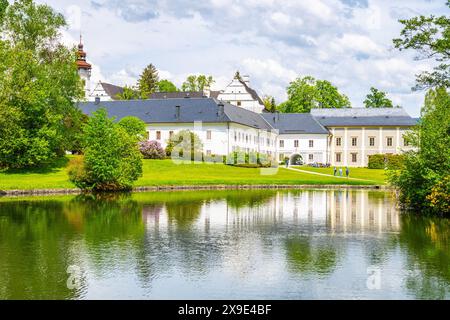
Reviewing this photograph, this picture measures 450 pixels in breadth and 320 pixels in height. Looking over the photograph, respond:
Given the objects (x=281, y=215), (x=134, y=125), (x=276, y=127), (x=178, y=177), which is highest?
(x=276, y=127)

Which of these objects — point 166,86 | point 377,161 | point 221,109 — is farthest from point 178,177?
point 166,86

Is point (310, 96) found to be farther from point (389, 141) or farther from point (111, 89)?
point (111, 89)

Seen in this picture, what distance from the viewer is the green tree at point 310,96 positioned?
9988cm

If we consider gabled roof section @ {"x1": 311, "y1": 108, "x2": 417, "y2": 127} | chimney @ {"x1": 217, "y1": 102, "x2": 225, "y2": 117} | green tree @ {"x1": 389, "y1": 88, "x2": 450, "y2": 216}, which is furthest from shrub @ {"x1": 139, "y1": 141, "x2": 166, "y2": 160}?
green tree @ {"x1": 389, "y1": 88, "x2": 450, "y2": 216}

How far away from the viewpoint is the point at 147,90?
11412cm

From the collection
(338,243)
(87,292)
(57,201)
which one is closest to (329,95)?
(57,201)

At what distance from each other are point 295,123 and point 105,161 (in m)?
49.6

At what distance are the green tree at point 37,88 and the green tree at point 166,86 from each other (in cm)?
6512

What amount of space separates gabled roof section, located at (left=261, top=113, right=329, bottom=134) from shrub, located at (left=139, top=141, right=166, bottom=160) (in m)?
25.6

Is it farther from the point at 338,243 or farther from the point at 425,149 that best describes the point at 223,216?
the point at 425,149

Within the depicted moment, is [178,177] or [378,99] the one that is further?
[378,99]

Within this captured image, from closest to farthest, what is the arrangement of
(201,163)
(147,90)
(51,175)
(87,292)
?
(87,292) < (51,175) < (201,163) < (147,90)

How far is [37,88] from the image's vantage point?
49938 mm
